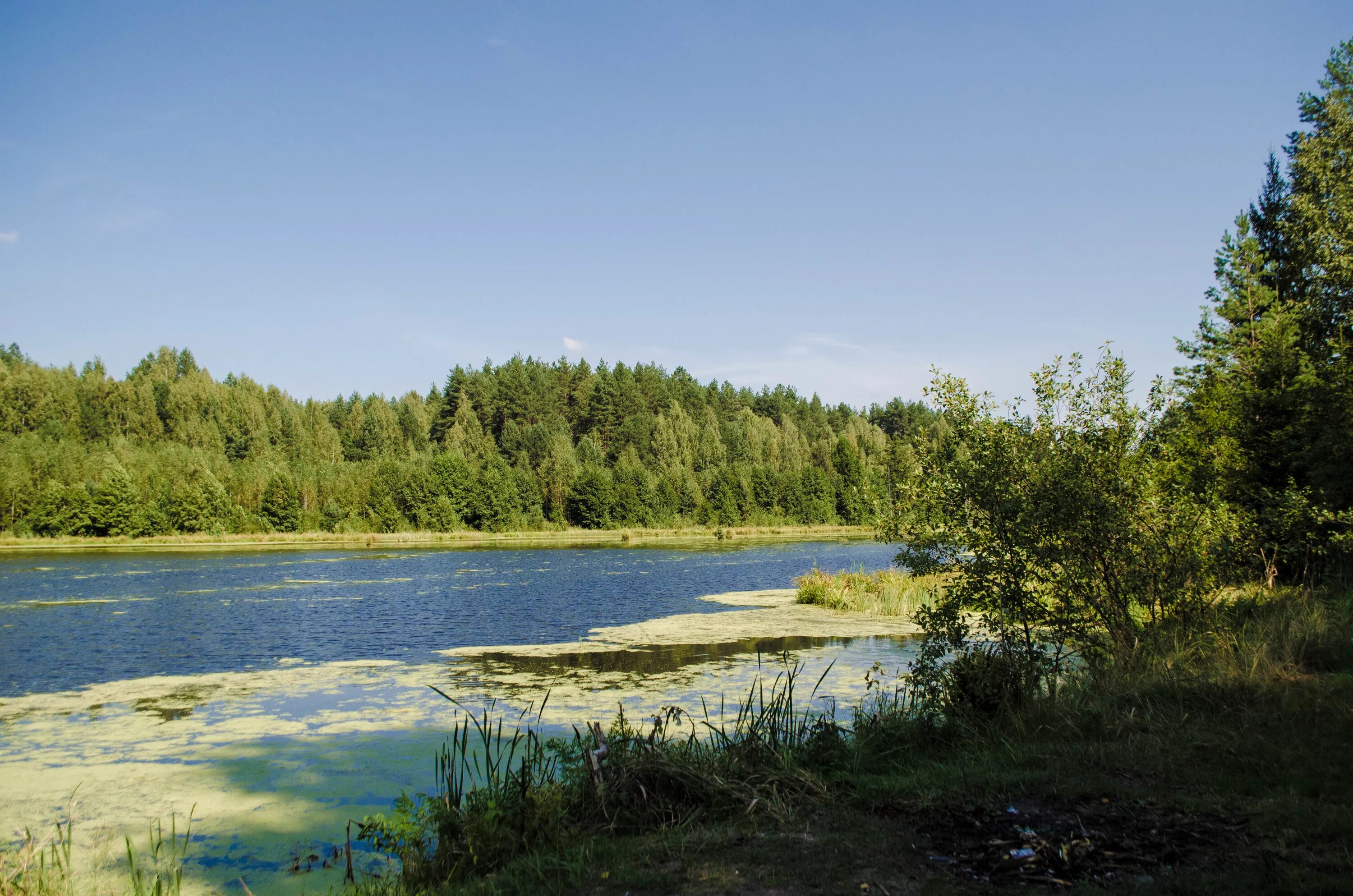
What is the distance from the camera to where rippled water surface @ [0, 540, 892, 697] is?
59.6 ft

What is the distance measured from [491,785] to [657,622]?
15.9 meters

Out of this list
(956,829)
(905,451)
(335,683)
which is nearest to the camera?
(956,829)

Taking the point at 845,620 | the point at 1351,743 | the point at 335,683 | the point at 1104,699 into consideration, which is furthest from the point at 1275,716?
the point at 845,620

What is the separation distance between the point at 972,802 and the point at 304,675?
44.7 feet

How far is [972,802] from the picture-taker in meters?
6.07

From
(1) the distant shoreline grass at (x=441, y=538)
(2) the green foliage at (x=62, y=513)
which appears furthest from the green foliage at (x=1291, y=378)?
(2) the green foliage at (x=62, y=513)

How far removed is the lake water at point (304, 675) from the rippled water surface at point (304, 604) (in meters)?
0.14

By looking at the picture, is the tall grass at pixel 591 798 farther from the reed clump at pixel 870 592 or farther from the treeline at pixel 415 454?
the treeline at pixel 415 454

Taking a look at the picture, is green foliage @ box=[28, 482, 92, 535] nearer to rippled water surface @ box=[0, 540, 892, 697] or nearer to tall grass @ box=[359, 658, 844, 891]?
rippled water surface @ box=[0, 540, 892, 697]

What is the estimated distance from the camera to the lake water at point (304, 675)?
338 inches

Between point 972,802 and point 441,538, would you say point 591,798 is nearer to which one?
point 972,802

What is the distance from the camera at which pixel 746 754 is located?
23.7ft

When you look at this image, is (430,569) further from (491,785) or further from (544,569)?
(491,785)

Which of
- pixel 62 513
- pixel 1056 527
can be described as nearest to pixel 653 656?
pixel 1056 527
